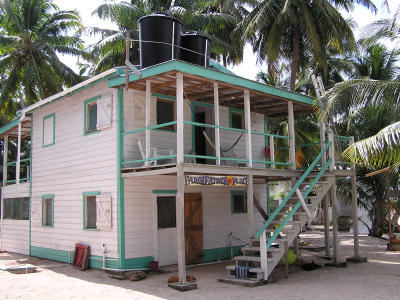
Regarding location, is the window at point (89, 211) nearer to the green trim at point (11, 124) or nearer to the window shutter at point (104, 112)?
the window shutter at point (104, 112)

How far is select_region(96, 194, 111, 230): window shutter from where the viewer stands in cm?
1180

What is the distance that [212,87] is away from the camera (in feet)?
39.8

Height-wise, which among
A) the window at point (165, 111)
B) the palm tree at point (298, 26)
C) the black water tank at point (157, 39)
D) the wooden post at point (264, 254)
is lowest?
the wooden post at point (264, 254)

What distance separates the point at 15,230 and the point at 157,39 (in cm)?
1005

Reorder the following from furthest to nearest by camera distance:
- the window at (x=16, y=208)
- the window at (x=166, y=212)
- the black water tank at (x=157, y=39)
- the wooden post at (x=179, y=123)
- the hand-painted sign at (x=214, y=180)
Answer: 1. the window at (x=16, y=208)
2. the window at (x=166, y=212)
3. the black water tank at (x=157, y=39)
4. the hand-painted sign at (x=214, y=180)
5. the wooden post at (x=179, y=123)

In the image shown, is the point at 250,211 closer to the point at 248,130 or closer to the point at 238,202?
the point at 248,130

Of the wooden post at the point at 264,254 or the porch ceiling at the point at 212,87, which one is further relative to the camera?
the porch ceiling at the point at 212,87

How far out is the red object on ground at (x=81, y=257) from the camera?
12.4m

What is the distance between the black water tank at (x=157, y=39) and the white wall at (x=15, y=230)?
25.2 feet

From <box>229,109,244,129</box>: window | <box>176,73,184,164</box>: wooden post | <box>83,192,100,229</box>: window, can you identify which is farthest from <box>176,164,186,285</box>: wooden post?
<box>229,109,244,129</box>: window

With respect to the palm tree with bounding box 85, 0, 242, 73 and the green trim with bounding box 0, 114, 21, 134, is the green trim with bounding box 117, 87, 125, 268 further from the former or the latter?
the palm tree with bounding box 85, 0, 242, 73

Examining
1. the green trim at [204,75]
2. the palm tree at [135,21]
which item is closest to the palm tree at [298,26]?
the palm tree at [135,21]

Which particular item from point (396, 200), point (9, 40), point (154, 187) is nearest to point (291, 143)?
point (154, 187)

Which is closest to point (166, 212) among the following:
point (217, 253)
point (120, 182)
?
point (120, 182)
